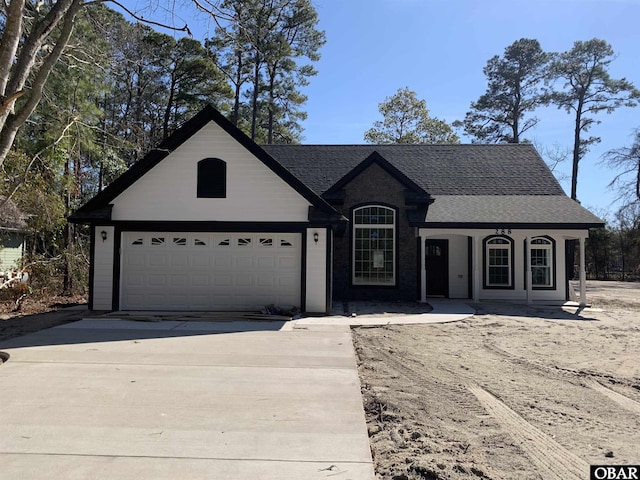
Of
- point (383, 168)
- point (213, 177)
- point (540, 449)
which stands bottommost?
point (540, 449)

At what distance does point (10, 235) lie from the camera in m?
18.4

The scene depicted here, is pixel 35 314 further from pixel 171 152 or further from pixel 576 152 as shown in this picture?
pixel 576 152

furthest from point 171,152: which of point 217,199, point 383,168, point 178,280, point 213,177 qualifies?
point 383,168

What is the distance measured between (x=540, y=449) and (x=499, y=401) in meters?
1.41

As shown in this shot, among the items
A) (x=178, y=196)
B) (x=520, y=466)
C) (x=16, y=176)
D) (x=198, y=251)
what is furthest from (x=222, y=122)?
(x=520, y=466)

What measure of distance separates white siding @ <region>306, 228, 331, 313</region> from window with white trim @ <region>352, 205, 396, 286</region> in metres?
3.65

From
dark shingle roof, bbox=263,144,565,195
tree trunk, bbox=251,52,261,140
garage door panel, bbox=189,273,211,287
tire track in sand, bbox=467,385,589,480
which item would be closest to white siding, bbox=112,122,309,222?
garage door panel, bbox=189,273,211,287

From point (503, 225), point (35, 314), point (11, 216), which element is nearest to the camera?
point (35, 314)

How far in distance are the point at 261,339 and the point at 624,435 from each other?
628cm

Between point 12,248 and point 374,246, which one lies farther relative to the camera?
point 12,248

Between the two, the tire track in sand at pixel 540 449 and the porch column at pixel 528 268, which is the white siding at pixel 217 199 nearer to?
the porch column at pixel 528 268

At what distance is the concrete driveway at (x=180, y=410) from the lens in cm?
391

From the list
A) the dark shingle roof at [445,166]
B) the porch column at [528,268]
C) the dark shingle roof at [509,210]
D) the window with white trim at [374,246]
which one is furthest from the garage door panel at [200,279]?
the porch column at [528,268]

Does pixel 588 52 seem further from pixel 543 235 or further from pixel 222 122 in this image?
pixel 222 122
